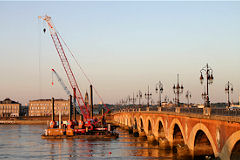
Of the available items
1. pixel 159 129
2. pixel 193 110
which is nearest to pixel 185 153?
pixel 193 110

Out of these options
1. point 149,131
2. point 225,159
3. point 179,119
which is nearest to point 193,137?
point 179,119

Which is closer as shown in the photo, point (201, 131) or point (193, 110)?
point (201, 131)

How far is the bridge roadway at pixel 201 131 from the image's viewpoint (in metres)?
42.2

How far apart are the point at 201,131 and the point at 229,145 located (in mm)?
16142

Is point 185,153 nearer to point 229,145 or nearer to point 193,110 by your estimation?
point 193,110

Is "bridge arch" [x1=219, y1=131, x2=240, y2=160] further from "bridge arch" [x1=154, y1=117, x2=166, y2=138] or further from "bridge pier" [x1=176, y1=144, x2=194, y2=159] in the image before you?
"bridge arch" [x1=154, y1=117, x2=166, y2=138]

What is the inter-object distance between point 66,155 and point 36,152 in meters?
10.5

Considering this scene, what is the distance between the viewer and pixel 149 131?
108125 millimetres

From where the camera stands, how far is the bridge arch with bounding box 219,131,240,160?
1582 inches

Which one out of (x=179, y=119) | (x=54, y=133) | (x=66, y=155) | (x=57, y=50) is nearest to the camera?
(x=179, y=119)

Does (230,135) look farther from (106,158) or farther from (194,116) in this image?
(106,158)

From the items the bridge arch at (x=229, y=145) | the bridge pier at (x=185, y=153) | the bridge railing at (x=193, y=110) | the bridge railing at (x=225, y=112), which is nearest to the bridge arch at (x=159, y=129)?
the bridge railing at (x=193, y=110)

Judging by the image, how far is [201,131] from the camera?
5788 centimetres

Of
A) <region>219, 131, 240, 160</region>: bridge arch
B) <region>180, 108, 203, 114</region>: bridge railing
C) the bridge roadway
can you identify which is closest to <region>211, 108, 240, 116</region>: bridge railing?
the bridge roadway
